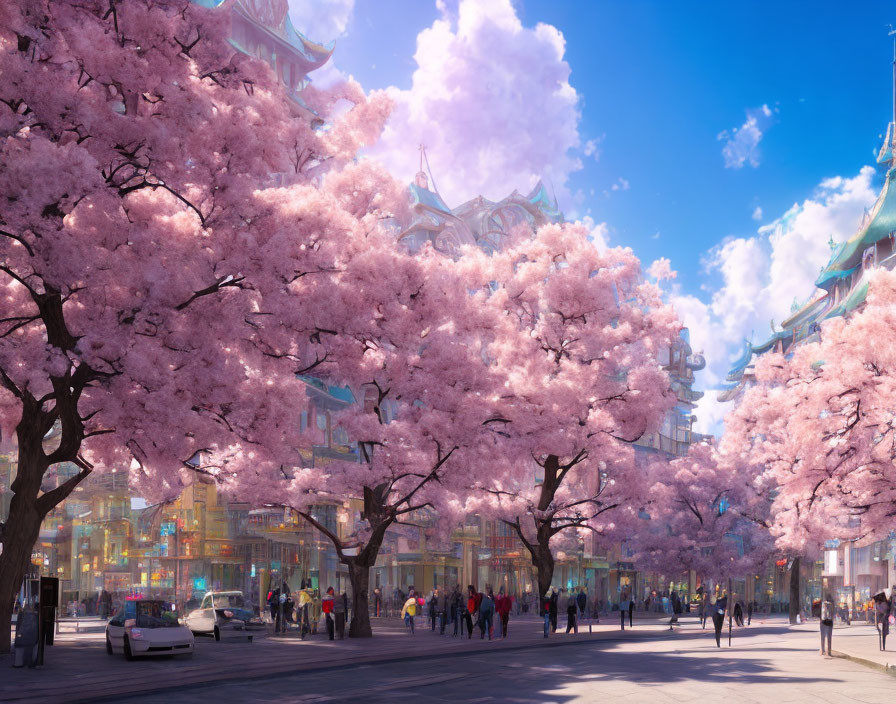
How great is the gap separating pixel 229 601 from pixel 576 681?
72.3 ft

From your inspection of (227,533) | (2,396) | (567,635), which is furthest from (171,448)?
(227,533)

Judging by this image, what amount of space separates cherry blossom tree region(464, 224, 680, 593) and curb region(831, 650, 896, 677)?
11.6 meters

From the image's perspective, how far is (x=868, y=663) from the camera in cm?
2572

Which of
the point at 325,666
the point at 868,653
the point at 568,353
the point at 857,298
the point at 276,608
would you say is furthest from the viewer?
the point at 857,298

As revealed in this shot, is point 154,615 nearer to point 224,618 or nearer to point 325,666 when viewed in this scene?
point 325,666

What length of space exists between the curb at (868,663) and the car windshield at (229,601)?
830 inches

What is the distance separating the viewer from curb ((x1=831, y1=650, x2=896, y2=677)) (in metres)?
23.4

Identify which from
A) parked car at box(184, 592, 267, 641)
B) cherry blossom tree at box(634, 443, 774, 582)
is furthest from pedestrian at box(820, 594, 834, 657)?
cherry blossom tree at box(634, 443, 774, 582)

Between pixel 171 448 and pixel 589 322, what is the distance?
19363mm

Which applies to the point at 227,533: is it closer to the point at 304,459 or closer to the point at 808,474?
the point at 304,459

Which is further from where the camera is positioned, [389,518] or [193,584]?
[193,584]

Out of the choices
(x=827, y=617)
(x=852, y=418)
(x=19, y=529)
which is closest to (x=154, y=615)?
(x=19, y=529)

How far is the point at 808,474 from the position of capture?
112ft

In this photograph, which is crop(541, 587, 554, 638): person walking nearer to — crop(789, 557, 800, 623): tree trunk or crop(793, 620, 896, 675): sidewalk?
crop(793, 620, 896, 675): sidewalk
